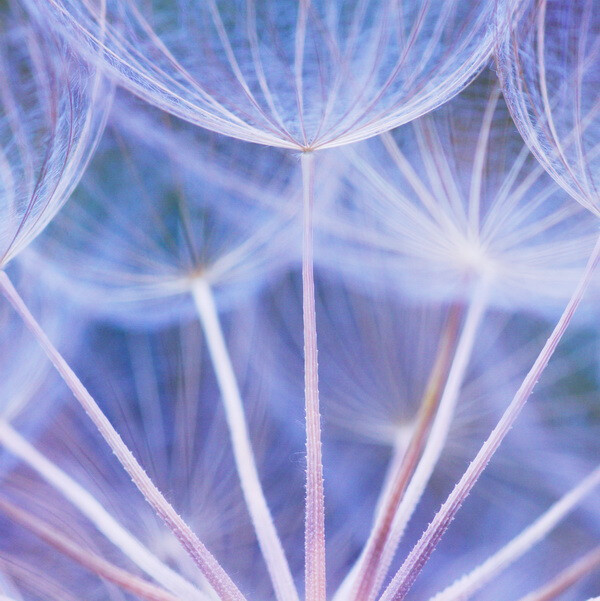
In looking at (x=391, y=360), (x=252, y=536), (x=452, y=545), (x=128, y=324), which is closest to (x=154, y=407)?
(x=128, y=324)

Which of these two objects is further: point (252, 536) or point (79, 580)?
point (252, 536)

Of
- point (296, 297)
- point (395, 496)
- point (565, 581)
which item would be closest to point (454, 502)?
point (395, 496)

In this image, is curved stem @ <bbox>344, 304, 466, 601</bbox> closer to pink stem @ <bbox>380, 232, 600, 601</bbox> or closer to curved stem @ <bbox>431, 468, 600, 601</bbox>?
pink stem @ <bbox>380, 232, 600, 601</bbox>

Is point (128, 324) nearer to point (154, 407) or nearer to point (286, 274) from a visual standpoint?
point (154, 407)

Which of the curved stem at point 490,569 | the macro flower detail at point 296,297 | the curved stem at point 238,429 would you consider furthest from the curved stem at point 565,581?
the curved stem at point 238,429

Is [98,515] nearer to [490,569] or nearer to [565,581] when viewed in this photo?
[490,569]

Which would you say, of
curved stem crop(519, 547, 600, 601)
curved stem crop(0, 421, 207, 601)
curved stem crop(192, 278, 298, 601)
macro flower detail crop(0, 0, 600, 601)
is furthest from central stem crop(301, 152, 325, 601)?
curved stem crop(519, 547, 600, 601)
